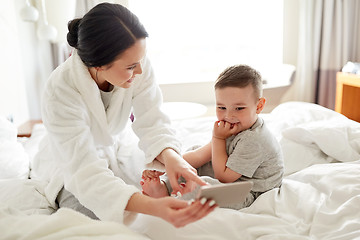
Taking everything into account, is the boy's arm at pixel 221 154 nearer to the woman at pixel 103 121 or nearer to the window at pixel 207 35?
the woman at pixel 103 121

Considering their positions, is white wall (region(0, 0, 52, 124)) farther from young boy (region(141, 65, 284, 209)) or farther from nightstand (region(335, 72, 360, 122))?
nightstand (region(335, 72, 360, 122))

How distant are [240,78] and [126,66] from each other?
39cm

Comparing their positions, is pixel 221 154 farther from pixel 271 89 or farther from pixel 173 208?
pixel 271 89

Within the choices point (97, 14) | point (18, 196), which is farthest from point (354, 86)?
point (18, 196)

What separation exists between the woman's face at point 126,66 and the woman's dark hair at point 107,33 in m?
0.02

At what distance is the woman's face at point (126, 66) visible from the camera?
108cm

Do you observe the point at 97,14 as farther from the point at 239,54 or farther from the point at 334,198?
the point at 239,54

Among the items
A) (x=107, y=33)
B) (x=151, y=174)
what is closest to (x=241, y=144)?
(x=151, y=174)

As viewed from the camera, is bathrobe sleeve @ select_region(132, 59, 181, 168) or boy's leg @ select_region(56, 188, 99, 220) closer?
boy's leg @ select_region(56, 188, 99, 220)

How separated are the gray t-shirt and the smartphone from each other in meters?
0.28

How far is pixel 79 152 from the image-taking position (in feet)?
3.54

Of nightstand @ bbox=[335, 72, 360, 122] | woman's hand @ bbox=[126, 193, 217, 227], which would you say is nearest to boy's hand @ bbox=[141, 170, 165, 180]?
woman's hand @ bbox=[126, 193, 217, 227]

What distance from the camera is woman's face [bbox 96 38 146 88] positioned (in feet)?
3.53

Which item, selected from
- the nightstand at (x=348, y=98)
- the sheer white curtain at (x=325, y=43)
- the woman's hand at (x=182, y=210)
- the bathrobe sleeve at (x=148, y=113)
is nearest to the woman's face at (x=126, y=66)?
the bathrobe sleeve at (x=148, y=113)
